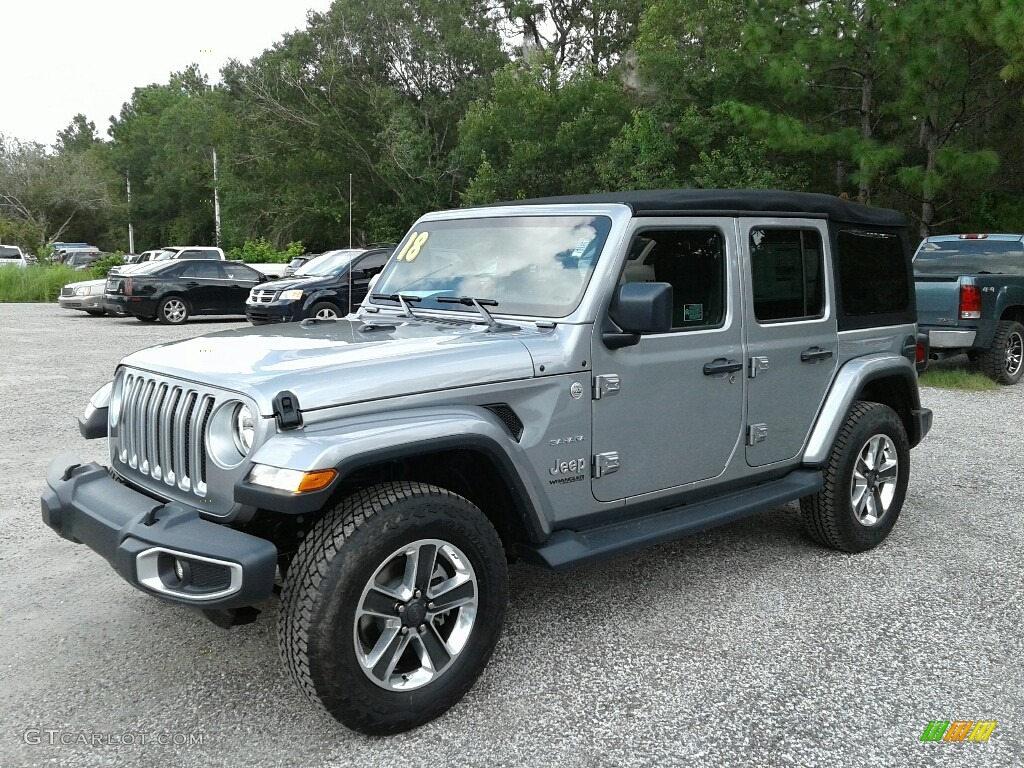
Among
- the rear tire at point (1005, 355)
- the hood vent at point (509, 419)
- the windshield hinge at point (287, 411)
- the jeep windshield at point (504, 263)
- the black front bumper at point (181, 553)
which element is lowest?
the rear tire at point (1005, 355)

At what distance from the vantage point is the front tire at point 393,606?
3.02 metres

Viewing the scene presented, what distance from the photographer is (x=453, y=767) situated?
305 cm

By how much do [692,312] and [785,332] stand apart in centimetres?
67

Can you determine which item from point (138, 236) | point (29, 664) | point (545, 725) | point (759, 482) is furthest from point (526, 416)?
point (138, 236)

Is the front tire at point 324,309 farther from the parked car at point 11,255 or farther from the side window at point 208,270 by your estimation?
the parked car at point 11,255

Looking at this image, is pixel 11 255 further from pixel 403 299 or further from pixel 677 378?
pixel 677 378

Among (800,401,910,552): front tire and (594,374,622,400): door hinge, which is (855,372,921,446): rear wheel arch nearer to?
(800,401,910,552): front tire

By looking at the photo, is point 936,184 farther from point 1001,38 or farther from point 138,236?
point 138,236

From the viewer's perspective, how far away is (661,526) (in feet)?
13.2

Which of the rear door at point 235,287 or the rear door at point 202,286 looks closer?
the rear door at point 202,286

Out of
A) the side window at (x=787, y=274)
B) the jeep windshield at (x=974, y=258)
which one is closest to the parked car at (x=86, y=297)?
the jeep windshield at (x=974, y=258)

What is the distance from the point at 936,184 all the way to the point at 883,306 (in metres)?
12.2

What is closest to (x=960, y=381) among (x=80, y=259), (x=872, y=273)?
(x=872, y=273)

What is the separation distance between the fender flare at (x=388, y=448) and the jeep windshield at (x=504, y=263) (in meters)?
0.73
